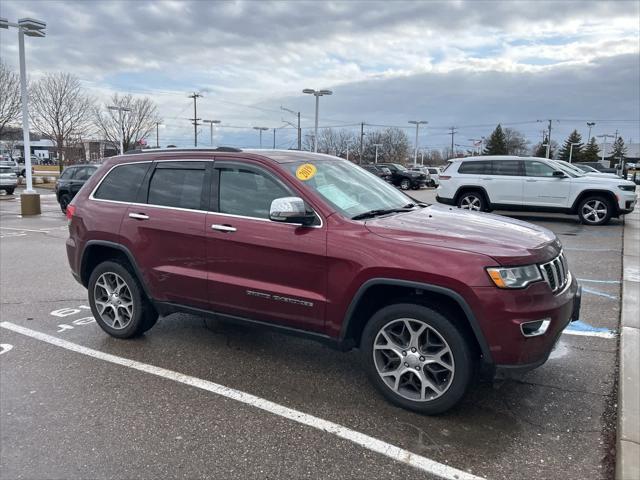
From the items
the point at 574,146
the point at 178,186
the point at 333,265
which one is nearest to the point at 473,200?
the point at 178,186

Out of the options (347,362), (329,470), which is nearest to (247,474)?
(329,470)

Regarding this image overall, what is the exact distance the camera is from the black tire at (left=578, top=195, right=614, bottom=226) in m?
13.1

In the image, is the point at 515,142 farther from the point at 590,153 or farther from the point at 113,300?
the point at 113,300

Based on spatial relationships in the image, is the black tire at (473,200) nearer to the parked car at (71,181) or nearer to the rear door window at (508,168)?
the rear door window at (508,168)

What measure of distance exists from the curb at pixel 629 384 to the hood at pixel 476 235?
111cm

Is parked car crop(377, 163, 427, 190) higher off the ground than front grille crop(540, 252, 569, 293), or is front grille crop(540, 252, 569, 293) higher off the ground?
parked car crop(377, 163, 427, 190)

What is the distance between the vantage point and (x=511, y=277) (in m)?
3.06

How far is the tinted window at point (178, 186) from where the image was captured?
4.31m

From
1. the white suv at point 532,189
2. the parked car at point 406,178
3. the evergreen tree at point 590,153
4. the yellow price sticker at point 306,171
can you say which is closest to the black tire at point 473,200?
the white suv at point 532,189

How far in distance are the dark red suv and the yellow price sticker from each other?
0.04 feet

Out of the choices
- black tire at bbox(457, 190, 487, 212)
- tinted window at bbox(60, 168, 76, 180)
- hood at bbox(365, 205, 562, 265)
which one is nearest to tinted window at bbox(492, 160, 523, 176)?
black tire at bbox(457, 190, 487, 212)

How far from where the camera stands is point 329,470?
286 cm

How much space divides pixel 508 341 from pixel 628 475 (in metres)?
0.88

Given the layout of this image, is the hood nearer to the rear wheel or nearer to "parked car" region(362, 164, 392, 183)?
the rear wheel
